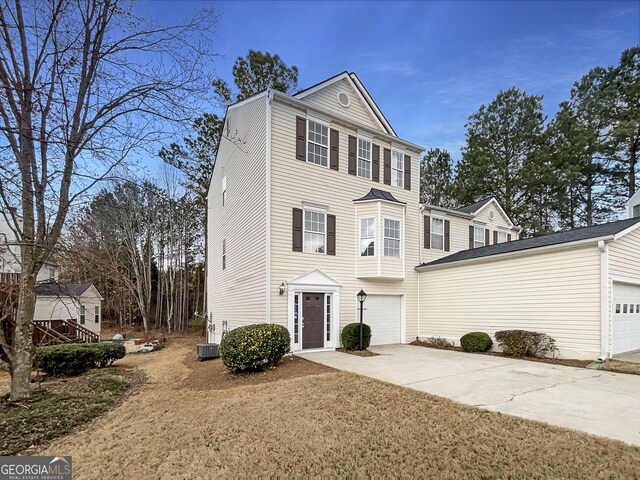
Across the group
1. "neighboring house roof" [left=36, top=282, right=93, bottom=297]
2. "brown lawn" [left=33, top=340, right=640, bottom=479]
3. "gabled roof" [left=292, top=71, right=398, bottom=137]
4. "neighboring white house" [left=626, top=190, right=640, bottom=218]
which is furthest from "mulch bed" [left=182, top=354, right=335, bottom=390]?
"neighboring white house" [left=626, top=190, right=640, bottom=218]

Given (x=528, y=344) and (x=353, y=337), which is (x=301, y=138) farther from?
(x=528, y=344)

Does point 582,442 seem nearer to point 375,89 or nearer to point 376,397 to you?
point 376,397

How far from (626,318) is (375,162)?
9504 mm

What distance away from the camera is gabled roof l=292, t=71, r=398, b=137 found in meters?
12.3

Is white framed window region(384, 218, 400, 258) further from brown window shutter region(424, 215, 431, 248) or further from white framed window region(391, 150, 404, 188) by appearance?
brown window shutter region(424, 215, 431, 248)

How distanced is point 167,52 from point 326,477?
6.40m

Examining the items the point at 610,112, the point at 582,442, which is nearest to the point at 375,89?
the point at 582,442

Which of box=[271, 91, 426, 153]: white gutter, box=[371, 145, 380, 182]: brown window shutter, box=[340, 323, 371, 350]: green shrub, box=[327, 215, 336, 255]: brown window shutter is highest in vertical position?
box=[271, 91, 426, 153]: white gutter

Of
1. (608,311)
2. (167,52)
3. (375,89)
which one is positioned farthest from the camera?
(375,89)

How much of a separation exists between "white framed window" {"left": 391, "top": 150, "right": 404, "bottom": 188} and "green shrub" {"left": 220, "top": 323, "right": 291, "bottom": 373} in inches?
326

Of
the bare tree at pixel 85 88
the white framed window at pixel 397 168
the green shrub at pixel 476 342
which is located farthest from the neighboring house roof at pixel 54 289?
the white framed window at pixel 397 168

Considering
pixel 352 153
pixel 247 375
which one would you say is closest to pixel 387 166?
pixel 352 153

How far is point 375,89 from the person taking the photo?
52.5ft

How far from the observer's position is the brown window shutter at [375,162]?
44.2 feet
